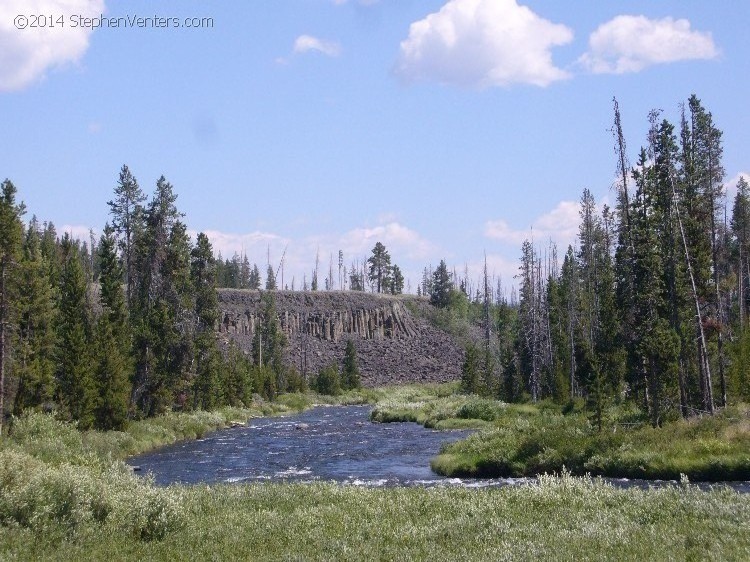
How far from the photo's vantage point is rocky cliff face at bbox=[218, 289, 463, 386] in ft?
424

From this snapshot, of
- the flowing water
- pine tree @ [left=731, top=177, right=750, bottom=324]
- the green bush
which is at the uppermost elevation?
pine tree @ [left=731, top=177, right=750, bottom=324]

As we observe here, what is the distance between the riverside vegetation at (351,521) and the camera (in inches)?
511

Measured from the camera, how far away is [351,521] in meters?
16.2

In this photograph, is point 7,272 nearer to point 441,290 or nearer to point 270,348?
point 270,348

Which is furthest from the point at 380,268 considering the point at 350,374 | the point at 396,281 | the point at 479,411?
the point at 479,411

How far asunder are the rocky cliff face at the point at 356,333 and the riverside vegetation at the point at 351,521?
341ft

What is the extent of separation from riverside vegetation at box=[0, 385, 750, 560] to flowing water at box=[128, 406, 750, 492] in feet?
24.6

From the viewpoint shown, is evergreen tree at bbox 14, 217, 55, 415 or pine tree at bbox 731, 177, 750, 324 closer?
evergreen tree at bbox 14, 217, 55, 415

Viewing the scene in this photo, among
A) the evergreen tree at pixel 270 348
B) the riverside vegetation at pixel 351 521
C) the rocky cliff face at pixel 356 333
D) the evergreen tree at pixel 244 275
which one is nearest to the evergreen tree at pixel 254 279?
the evergreen tree at pixel 244 275

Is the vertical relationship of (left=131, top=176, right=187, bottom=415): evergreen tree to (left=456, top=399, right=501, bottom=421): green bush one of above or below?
above

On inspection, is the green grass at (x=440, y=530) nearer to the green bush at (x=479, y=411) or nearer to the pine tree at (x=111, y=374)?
the pine tree at (x=111, y=374)

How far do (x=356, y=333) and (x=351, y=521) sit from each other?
429 feet

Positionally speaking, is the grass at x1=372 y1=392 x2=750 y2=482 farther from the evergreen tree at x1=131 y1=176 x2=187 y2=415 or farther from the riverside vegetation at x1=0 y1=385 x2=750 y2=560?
the evergreen tree at x1=131 y1=176 x2=187 y2=415

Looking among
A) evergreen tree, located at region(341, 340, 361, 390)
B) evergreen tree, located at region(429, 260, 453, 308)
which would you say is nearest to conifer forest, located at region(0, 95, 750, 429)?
evergreen tree, located at region(341, 340, 361, 390)
